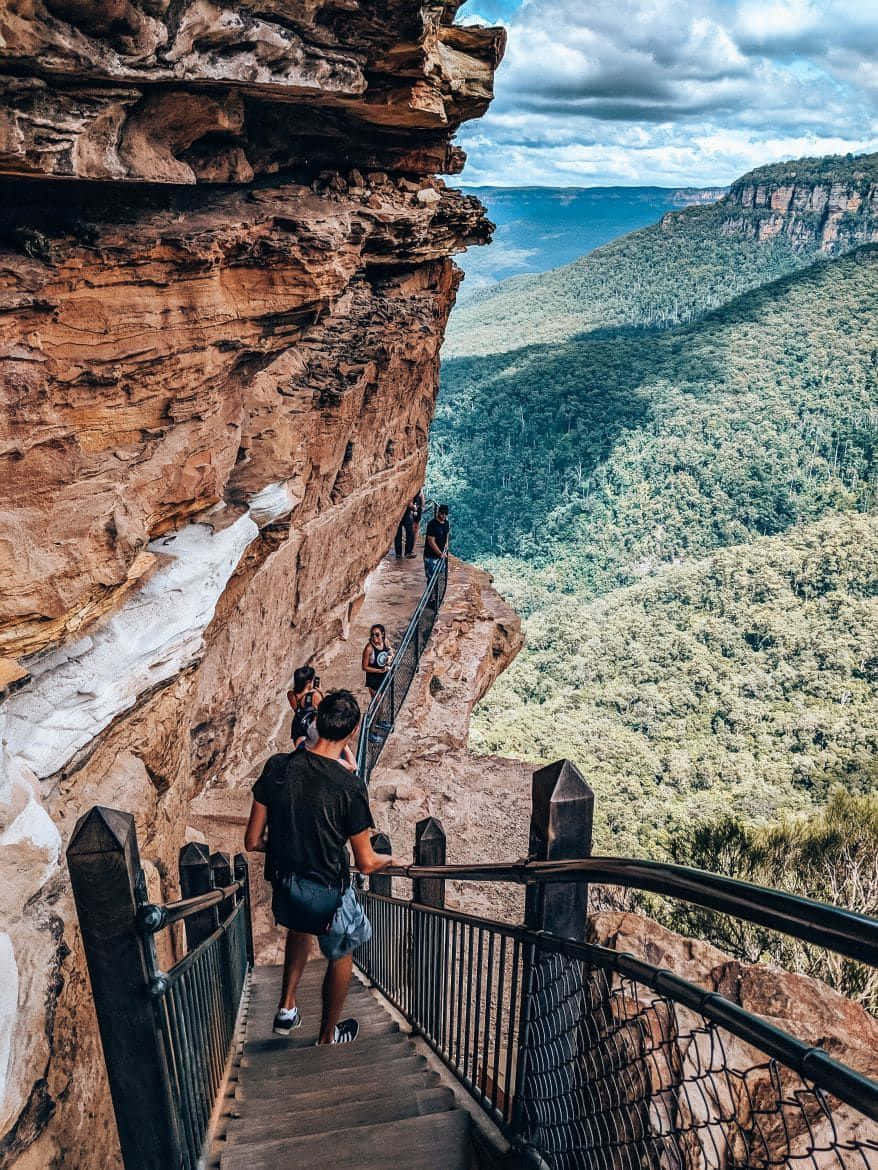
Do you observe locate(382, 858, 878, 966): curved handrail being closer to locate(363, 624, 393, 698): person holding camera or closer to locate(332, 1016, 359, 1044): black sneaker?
locate(332, 1016, 359, 1044): black sneaker

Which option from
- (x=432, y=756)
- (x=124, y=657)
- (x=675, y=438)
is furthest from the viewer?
(x=675, y=438)

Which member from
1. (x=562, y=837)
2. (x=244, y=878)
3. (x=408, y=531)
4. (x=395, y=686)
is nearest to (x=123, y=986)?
(x=562, y=837)

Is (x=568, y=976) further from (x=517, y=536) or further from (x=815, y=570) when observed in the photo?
(x=517, y=536)

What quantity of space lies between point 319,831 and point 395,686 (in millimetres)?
7052

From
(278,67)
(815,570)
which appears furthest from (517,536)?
(278,67)

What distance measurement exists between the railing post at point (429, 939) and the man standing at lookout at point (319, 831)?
1.14ft

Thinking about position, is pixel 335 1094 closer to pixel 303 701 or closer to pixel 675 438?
pixel 303 701

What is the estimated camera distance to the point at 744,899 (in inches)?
59.3

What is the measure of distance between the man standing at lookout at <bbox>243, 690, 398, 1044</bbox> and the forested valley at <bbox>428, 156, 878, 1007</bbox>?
8.01 meters

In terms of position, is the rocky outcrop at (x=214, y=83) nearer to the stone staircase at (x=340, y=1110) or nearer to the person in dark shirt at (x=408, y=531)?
the stone staircase at (x=340, y=1110)

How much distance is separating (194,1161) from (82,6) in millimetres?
4334

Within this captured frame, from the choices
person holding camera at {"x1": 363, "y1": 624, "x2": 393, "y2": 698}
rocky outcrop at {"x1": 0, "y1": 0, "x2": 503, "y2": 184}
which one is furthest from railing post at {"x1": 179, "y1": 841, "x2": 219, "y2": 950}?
person holding camera at {"x1": 363, "y1": 624, "x2": 393, "y2": 698}

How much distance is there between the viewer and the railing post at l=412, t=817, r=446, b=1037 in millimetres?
3477

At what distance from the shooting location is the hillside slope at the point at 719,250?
105000 millimetres
